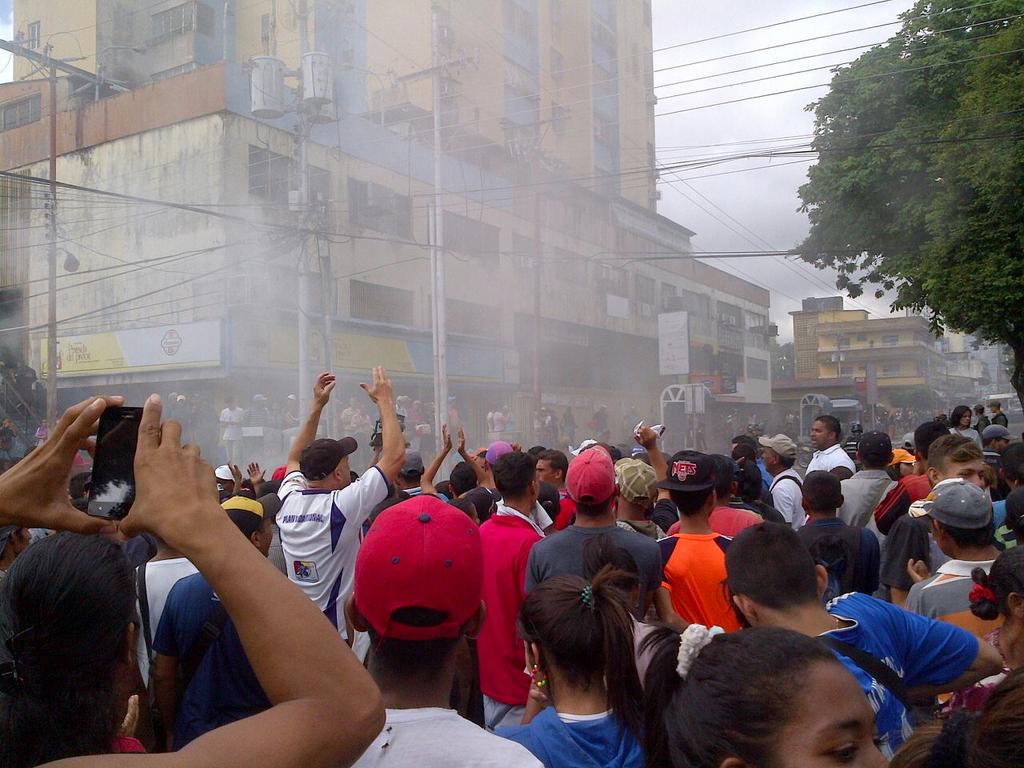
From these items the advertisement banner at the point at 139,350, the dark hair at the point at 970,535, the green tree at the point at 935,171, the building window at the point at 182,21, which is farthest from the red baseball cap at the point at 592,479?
the building window at the point at 182,21

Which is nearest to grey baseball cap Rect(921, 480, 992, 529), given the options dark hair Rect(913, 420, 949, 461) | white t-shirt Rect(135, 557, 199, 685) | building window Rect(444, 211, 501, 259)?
white t-shirt Rect(135, 557, 199, 685)

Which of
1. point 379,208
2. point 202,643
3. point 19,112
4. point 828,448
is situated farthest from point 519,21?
point 202,643

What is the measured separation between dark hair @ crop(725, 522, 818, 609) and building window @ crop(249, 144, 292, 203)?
2219 centimetres

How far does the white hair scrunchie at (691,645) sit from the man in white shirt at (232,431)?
18.9 metres

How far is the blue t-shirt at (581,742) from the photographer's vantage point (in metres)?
1.92

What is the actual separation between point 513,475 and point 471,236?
2770cm

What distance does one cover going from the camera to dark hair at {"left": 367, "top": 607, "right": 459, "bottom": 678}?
1.65 meters

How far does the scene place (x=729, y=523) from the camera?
4.05 metres

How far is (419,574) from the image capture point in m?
1.64

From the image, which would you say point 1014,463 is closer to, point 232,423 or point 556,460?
point 556,460

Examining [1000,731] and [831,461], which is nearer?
[1000,731]

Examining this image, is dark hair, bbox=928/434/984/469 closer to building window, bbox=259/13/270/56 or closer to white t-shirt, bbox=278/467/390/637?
white t-shirt, bbox=278/467/390/637

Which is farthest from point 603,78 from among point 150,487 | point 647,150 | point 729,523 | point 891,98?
point 150,487

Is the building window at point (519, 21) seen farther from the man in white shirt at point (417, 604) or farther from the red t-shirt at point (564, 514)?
the man in white shirt at point (417, 604)
